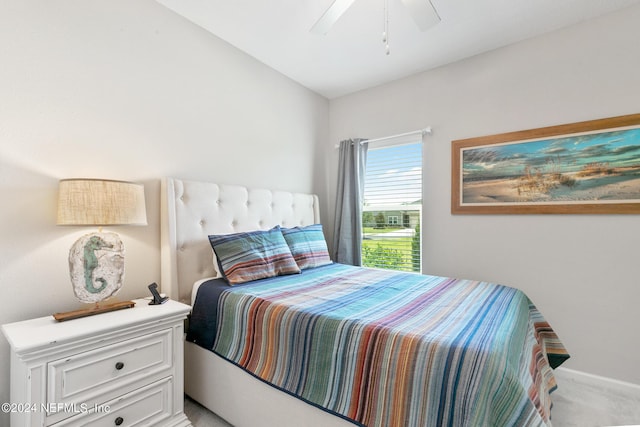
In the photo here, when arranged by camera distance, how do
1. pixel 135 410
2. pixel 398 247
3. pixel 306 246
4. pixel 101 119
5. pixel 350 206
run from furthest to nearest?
pixel 350 206 < pixel 398 247 < pixel 306 246 < pixel 101 119 < pixel 135 410

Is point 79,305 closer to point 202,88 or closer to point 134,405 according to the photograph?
point 134,405

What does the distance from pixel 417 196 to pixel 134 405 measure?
2665 mm

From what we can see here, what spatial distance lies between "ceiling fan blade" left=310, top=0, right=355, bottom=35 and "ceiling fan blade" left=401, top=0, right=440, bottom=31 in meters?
0.31

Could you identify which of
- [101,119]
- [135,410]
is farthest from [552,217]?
[101,119]

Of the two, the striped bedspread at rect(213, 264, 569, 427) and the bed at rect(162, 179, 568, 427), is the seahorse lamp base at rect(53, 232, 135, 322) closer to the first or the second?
the bed at rect(162, 179, 568, 427)

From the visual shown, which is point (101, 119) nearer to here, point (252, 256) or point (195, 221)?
point (195, 221)

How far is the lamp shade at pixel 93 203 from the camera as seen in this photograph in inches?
53.1

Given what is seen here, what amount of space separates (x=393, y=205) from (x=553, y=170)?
4.45ft

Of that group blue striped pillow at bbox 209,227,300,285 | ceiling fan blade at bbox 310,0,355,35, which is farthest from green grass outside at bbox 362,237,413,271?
ceiling fan blade at bbox 310,0,355,35

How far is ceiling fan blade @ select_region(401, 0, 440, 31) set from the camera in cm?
150

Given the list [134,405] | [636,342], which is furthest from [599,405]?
[134,405]

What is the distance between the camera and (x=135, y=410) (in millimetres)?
1367

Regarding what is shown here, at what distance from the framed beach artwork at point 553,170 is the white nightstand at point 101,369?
8.16 feet

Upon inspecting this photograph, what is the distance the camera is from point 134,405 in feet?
4.47
